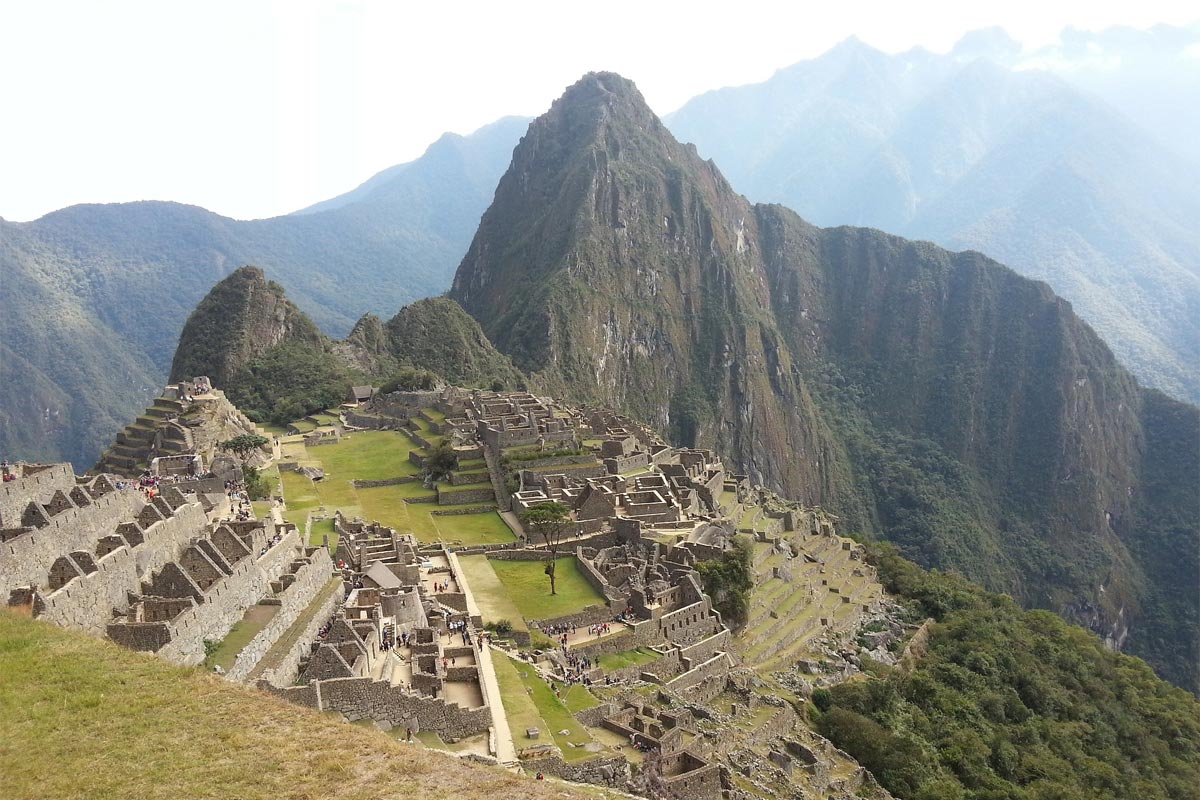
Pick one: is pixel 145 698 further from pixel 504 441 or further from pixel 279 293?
pixel 279 293

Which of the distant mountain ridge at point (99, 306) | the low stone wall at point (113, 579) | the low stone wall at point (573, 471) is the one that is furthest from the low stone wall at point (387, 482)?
the distant mountain ridge at point (99, 306)

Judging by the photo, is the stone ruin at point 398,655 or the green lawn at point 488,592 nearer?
the stone ruin at point 398,655

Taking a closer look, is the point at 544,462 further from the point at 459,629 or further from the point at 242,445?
the point at 459,629

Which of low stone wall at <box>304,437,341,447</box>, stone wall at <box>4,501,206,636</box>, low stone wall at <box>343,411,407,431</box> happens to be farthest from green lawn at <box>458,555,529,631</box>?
low stone wall at <box>343,411,407,431</box>

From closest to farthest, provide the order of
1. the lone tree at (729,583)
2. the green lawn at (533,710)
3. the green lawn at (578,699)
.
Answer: the green lawn at (533,710) < the green lawn at (578,699) < the lone tree at (729,583)

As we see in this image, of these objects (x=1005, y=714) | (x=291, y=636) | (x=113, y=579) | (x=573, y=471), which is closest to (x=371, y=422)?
(x=573, y=471)

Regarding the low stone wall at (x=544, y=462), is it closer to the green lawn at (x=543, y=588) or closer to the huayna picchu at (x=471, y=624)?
the huayna picchu at (x=471, y=624)

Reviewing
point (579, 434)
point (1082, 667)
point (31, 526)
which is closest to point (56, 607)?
point (31, 526)
